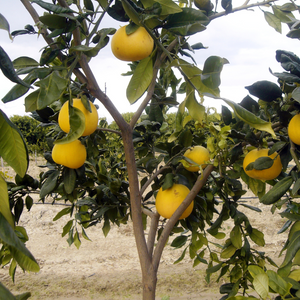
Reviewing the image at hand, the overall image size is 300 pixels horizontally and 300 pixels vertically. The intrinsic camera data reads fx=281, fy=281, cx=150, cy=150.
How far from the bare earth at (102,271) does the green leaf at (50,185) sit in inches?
56.1

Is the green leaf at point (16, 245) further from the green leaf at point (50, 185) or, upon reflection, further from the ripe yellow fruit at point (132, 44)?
the green leaf at point (50, 185)

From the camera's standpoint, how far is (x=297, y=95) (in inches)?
23.2

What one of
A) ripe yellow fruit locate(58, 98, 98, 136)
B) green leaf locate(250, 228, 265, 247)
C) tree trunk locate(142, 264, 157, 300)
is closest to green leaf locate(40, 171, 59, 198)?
ripe yellow fruit locate(58, 98, 98, 136)

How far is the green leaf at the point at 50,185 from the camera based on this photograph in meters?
1.10

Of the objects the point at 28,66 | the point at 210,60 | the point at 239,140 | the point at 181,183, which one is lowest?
the point at 181,183

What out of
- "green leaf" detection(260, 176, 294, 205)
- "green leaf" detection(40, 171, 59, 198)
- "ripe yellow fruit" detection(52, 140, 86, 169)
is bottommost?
"green leaf" detection(260, 176, 294, 205)

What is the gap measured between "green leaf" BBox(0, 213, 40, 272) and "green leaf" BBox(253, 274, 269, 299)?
49cm

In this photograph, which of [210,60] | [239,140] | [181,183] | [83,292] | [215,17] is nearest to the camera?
[210,60]

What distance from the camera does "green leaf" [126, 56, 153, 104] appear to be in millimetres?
780

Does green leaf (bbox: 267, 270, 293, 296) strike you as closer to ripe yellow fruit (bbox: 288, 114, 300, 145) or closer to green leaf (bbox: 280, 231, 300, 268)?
green leaf (bbox: 280, 231, 300, 268)

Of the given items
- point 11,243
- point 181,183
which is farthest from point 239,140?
point 11,243

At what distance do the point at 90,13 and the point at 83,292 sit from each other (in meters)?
2.29

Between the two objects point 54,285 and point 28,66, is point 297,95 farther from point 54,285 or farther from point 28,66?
point 54,285

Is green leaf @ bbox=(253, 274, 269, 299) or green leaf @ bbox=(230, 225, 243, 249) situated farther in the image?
green leaf @ bbox=(230, 225, 243, 249)
